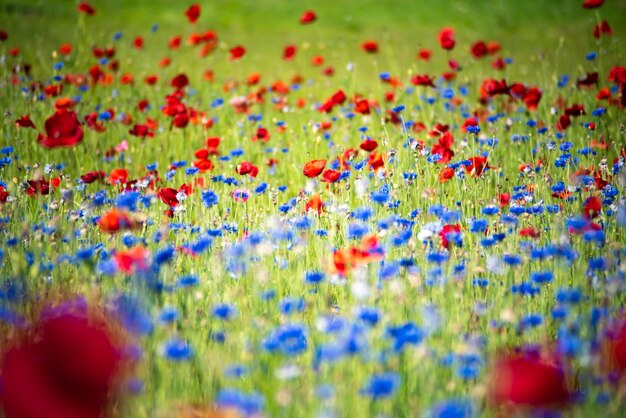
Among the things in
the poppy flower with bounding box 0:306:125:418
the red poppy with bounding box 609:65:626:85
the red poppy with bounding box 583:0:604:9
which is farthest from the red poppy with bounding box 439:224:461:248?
the red poppy with bounding box 583:0:604:9

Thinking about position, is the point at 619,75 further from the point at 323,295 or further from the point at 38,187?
the point at 38,187

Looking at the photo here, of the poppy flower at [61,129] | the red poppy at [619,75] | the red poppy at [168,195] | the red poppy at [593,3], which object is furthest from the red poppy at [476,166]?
the red poppy at [593,3]

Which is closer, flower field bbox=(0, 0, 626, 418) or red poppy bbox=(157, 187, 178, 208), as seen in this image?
flower field bbox=(0, 0, 626, 418)

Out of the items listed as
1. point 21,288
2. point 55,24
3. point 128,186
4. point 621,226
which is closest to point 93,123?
point 128,186

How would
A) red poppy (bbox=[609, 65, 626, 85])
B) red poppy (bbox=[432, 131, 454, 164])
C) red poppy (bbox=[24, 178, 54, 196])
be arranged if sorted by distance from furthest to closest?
red poppy (bbox=[609, 65, 626, 85]) → red poppy (bbox=[432, 131, 454, 164]) → red poppy (bbox=[24, 178, 54, 196])

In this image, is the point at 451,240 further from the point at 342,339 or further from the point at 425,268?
the point at 342,339

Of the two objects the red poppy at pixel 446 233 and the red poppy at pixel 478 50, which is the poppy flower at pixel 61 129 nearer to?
the red poppy at pixel 446 233

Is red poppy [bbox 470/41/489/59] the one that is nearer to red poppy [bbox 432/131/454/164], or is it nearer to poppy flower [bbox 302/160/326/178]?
red poppy [bbox 432/131/454/164]

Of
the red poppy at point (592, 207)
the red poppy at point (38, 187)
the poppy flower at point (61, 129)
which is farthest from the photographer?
the red poppy at point (38, 187)

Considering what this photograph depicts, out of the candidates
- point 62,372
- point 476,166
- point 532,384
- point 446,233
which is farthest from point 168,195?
point 532,384
